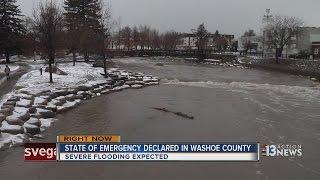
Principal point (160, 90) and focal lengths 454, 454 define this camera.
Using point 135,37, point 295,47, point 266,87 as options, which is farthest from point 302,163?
point 135,37

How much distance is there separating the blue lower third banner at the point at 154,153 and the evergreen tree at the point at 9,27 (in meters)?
41.4

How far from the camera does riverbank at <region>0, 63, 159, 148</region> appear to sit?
16.4 m

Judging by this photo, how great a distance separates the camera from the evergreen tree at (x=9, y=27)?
50.8 m

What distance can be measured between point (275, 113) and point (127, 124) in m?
7.65

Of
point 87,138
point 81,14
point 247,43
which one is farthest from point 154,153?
point 247,43

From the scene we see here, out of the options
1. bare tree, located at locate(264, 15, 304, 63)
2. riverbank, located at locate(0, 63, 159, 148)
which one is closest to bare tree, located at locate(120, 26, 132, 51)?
bare tree, located at locate(264, 15, 304, 63)

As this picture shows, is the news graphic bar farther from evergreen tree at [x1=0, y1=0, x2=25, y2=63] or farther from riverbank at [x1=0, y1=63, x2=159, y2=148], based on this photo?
evergreen tree at [x1=0, y1=0, x2=25, y2=63]

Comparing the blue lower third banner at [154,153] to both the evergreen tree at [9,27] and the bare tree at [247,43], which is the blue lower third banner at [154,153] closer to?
the evergreen tree at [9,27]

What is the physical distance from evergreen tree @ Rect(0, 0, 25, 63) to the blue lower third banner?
Result: 1628 inches

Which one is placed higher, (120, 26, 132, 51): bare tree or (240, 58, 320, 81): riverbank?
(120, 26, 132, 51): bare tree

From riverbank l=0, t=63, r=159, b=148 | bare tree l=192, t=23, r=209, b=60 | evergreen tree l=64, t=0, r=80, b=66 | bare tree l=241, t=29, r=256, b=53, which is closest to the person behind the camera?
riverbank l=0, t=63, r=159, b=148

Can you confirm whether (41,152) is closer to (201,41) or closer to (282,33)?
(282,33)

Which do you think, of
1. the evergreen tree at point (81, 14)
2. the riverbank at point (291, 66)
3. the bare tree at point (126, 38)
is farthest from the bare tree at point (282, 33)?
the bare tree at point (126, 38)

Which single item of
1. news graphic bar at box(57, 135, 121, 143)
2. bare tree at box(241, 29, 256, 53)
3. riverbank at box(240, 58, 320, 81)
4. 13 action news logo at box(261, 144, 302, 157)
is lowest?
13 action news logo at box(261, 144, 302, 157)
